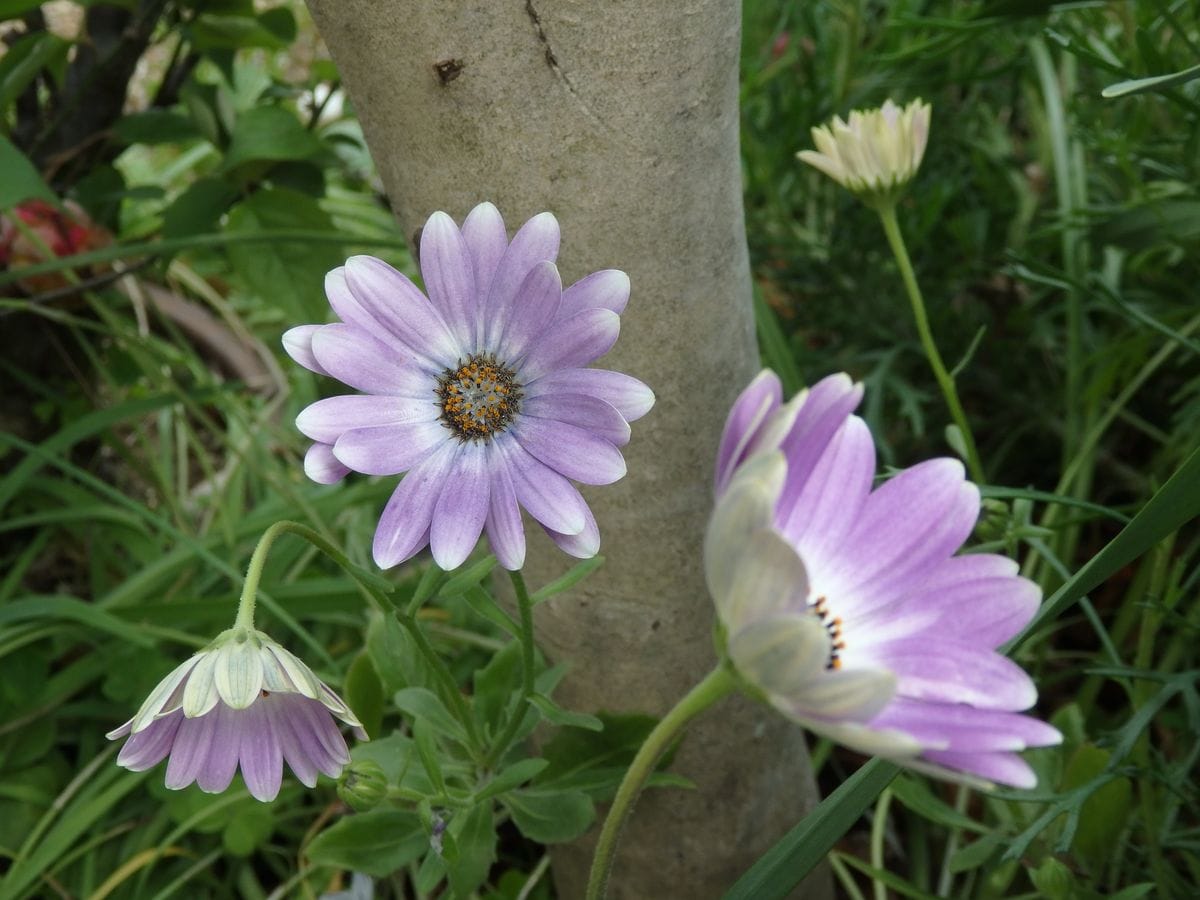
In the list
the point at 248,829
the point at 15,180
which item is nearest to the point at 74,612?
the point at 248,829

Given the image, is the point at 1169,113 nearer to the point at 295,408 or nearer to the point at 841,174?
the point at 841,174

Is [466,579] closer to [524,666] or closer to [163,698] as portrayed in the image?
[524,666]

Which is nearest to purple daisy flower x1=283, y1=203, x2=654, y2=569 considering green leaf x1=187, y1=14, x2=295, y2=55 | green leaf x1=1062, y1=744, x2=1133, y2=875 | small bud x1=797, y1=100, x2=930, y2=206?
small bud x1=797, y1=100, x2=930, y2=206

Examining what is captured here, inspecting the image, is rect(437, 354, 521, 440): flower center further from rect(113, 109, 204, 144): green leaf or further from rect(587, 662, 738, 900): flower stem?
rect(113, 109, 204, 144): green leaf

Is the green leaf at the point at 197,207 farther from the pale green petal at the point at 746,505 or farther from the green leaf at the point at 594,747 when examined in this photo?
the pale green petal at the point at 746,505

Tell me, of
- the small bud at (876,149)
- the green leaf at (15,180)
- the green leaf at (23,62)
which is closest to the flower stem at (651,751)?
the small bud at (876,149)
